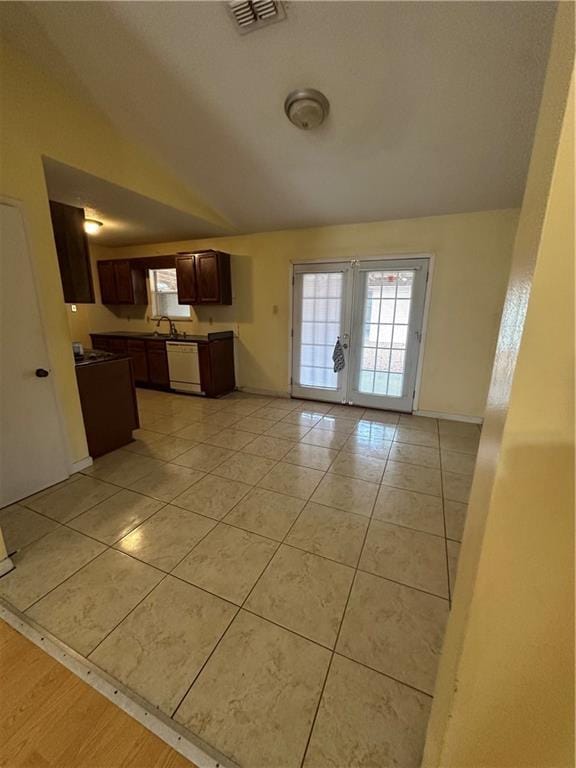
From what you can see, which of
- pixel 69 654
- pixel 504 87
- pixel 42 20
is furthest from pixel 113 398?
pixel 504 87

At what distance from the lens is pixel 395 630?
51.3 inches

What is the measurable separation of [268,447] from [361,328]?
2.02 meters

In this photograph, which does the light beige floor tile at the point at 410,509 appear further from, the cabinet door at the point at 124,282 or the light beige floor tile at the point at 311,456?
the cabinet door at the point at 124,282

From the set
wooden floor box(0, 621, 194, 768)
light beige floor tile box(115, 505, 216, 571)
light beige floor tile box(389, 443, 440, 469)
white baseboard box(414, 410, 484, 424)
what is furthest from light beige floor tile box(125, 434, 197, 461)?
white baseboard box(414, 410, 484, 424)

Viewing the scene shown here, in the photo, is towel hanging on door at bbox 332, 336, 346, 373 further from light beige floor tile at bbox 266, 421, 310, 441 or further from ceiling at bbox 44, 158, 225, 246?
ceiling at bbox 44, 158, 225, 246

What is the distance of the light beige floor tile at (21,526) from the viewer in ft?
5.79

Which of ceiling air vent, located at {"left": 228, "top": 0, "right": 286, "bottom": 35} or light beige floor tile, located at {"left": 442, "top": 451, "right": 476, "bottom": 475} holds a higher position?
ceiling air vent, located at {"left": 228, "top": 0, "right": 286, "bottom": 35}

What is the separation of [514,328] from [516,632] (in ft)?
1.65

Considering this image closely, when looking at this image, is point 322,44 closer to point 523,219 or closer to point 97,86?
point 97,86

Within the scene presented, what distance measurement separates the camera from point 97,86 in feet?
7.04

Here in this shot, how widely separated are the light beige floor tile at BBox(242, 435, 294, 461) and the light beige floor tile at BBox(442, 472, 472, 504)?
138cm

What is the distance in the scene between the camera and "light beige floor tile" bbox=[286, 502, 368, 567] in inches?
67.5

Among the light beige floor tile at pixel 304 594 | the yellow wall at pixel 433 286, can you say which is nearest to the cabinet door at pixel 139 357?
the yellow wall at pixel 433 286

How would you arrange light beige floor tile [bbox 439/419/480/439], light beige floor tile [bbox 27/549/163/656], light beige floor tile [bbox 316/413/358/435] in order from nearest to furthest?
A: light beige floor tile [bbox 27/549/163/656]
light beige floor tile [bbox 439/419/480/439]
light beige floor tile [bbox 316/413/358/435]
